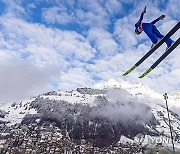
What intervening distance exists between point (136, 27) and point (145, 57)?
1959 mm

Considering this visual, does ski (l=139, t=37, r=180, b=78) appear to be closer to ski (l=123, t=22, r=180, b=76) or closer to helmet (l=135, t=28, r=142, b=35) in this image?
ski (l=123, t=22, r=180, b=76)

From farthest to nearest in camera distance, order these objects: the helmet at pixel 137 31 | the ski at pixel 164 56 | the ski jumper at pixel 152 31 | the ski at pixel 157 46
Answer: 1. the helmet at pixel 137 31
2. the ski jumper at pixel 152 31
3. the ski at pixel 164 56
4. the ski at pixel 157 46

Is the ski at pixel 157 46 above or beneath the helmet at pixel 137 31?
beneath

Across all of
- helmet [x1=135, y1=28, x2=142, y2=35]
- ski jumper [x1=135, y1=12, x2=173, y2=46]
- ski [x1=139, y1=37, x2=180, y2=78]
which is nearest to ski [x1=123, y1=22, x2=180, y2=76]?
ski jumper [x1=135, y1=12, x2=173, y2=46]

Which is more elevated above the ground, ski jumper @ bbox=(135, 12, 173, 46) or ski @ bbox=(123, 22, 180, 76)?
ski jumper @ bbox=(135, 12, 173, 46)

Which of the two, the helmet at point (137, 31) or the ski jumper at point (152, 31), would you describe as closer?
the ski jumper at point (152, 31)

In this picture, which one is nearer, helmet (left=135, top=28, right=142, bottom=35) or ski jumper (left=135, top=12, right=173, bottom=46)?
ski jumper (left=135, top=12, right=173, bottom=46)

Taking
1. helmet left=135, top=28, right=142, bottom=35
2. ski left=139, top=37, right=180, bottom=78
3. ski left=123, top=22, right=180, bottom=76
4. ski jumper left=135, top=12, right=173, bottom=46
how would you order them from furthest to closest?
helmet left=135, top=28, right=142, bottom=35 < ski jumper left=135, top=12, right=173, bottom=46 < ski left=139, top=37, right=180, bottom=78 < ski left=123, top=22, right=180, bottom=76

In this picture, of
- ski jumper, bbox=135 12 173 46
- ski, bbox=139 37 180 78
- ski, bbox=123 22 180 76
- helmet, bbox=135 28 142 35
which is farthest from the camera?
helmet, bbox=135 28 142 35

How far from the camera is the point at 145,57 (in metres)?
17.1

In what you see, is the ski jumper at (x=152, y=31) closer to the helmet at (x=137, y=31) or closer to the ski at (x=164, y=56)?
the helmet at (x=137, y=31)

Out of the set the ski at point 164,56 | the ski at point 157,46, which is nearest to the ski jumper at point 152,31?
the ski at point 157,46

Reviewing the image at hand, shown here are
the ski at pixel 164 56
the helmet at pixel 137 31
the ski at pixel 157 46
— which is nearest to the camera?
the ski at pixel 157 46

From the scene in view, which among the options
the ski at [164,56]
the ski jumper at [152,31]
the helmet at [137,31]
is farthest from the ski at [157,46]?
the helmet at [137,31]
